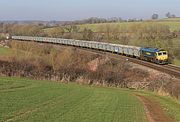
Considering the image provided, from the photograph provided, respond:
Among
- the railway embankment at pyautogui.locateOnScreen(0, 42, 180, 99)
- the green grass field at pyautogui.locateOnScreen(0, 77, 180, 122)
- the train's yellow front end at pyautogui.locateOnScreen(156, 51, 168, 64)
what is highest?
the green grass field at pyautogui.locateOnScreen(0, 77, 180, 122)

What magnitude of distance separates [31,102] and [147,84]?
25.1 m

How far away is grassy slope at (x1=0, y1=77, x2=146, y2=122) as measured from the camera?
15164 millimetres

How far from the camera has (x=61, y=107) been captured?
17.9 metres

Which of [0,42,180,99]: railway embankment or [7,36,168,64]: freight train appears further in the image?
[7,36,168,64]: freight train

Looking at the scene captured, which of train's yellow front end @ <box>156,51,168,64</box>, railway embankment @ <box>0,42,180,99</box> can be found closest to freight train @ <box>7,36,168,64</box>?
train's yellow front end @ <box>156,51,168,64</box>

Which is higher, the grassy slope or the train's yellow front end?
the grassy slope

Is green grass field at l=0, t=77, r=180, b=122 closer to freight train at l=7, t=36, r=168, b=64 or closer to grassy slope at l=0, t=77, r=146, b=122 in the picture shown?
grassy slope at l=0, t=77, r=146, b=122

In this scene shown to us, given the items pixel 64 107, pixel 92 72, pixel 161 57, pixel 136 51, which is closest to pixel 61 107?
pixel 64 107

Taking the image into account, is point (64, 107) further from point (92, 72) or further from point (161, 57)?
point (161, 57)

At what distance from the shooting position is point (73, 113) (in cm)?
1638

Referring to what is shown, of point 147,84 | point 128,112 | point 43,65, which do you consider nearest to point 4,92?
point 128,112

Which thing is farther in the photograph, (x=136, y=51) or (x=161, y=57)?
(x=136, y=51)

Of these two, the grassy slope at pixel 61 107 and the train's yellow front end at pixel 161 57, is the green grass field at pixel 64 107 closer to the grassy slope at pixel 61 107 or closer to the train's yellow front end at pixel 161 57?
the grassy slope at pixel 61 107

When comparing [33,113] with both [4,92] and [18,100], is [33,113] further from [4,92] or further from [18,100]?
[4,92]
